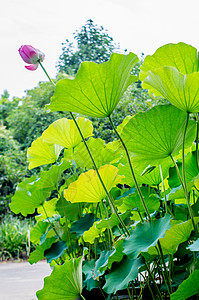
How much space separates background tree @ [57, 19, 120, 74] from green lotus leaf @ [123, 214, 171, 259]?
7.42 metres

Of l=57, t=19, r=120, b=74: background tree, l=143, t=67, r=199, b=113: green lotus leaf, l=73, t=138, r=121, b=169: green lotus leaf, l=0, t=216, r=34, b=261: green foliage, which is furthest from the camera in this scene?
l=57, t=19, r=120, b=74: background tree

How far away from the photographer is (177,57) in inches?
22.0

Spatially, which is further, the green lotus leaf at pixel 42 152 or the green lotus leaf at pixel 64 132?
the green lotus leaf at pixel 42 152

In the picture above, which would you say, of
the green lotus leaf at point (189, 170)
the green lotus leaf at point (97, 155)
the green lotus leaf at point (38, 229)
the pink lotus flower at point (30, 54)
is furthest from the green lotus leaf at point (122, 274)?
the green lotus leaf at point (38, 229)

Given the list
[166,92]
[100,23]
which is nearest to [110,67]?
[166,92]

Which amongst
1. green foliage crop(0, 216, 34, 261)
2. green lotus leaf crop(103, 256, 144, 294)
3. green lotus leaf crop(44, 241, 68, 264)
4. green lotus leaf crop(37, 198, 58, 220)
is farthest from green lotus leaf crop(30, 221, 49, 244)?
green foliage crop(0, 216, 34, 261)

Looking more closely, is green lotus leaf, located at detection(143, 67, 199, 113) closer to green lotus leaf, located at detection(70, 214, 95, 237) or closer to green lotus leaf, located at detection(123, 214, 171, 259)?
green lotus leaf, located at detection(123, 214, 171, 259)

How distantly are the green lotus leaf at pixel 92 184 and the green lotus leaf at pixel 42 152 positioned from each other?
0.29 m

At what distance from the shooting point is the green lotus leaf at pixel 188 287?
476mm

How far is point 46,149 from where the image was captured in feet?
3.28

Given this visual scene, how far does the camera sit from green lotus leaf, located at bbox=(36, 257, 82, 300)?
2.23 ft

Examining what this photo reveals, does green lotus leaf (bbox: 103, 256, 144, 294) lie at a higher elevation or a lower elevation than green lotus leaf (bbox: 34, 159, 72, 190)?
lower

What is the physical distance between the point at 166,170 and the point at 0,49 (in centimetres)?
1493

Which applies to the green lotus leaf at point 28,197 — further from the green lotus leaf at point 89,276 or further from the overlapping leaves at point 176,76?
the overlapping leaves at point 176,76
